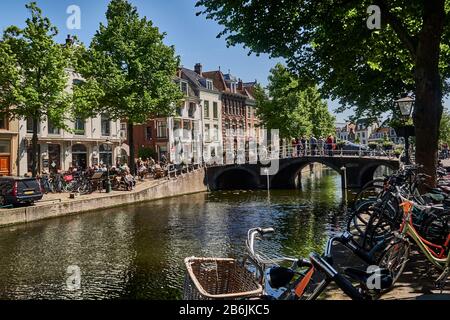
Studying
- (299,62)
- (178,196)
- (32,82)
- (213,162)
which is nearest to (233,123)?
(213,162)

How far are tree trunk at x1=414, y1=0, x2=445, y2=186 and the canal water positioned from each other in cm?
438

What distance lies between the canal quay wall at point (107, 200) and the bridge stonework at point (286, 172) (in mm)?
3514

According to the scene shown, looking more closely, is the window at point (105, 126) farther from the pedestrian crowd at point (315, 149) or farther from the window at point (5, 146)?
the pedestrian crowd at point (315, 149)

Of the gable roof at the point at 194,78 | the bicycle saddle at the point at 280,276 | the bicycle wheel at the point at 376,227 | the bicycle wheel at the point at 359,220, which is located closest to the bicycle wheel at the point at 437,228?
the bicycle wheel at the point at 376,227

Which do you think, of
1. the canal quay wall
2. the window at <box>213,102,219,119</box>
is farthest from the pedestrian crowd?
the window at <box>213,102,219,119</box>

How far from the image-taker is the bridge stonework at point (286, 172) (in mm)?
38000

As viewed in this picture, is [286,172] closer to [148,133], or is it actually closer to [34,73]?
[148,133]

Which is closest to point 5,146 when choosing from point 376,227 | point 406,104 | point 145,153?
point 145,153

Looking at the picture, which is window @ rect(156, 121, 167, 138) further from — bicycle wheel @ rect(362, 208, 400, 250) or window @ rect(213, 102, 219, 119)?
bicycle wheel @ rect(362, 208, 400, 250)

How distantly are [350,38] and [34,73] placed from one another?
63.8 ft

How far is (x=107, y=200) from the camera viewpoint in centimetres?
2506

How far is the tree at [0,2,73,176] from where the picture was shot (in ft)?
80.3

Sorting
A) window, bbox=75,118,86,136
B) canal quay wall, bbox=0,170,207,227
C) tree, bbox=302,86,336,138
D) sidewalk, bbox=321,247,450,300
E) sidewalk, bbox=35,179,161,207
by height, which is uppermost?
tree, bbox=302,86,336,138
